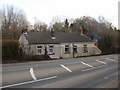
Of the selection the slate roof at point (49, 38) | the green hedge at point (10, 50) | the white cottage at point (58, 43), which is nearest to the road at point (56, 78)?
the green hedge at point (10, 50)

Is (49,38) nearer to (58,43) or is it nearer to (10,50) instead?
(58,43)

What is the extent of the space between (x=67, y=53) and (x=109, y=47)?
17326 mm

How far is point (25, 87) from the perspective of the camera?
9961 millimetres

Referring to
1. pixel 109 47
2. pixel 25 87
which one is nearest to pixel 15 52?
pixel 25 87

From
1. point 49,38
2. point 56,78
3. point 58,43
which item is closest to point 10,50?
point 56,78

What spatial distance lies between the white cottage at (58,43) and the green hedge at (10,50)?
9.21 metres

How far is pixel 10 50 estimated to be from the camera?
2703 cm

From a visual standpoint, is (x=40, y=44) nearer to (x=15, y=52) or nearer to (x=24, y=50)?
(x=24, y=50)

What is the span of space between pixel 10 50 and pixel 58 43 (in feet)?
55.5

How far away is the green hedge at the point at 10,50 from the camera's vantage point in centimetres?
2666

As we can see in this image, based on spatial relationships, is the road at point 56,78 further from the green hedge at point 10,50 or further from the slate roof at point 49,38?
the slate roof at point 49,38

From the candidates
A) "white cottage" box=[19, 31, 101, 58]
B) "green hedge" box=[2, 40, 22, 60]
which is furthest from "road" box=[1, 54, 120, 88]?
"white cottage" box=[19, 31, 101, 58]

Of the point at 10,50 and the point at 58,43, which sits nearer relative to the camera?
the point at 10,50

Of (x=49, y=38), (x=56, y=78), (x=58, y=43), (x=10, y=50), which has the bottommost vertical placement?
(x=56, y=78)
